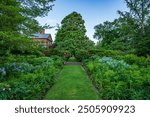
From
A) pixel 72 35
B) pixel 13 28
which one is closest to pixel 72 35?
pixel 72 35

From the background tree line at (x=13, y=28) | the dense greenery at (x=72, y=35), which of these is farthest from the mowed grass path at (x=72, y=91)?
the dense greenery at (x=72, y=35)

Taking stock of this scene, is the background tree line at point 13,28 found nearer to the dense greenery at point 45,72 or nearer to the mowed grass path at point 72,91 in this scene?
the dense greenery at point 45,72

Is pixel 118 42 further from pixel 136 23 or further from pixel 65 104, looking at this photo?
pixel 65 104

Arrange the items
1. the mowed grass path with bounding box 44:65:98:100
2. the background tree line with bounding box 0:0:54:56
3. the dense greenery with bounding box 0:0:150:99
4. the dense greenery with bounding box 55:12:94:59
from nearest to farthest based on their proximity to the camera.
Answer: the dense greenery with bounding box 0:0:150:99 < the mowed grass path with bounding box 44:65:98:100 < the background tree line with bounding box 0:0:54:56 < the dense greenery with bounding box 55:12:94:59

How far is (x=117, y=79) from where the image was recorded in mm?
11211

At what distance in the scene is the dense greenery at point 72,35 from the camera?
1528 inches

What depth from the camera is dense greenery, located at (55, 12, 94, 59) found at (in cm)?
3881

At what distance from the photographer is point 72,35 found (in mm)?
40219

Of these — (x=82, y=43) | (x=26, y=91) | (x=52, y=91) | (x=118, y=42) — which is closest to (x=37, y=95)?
(x=26, y=91)

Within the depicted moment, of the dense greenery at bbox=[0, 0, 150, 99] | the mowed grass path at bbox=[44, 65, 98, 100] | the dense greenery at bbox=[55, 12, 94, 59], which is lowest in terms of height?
the mowed grass path at bbox=[44, 65, 98, 100]

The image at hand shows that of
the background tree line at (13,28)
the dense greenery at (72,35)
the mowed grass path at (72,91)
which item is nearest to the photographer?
the mowed grass path at (72,91)

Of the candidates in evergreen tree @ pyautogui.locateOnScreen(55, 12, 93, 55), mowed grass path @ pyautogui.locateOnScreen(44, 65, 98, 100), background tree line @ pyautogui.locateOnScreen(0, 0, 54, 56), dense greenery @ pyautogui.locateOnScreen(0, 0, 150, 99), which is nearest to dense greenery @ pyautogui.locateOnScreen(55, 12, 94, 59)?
evergreen tree @ pyautogui.locateOnScreen(55, 12, 93, 55)

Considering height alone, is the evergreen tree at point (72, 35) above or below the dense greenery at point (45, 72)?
above

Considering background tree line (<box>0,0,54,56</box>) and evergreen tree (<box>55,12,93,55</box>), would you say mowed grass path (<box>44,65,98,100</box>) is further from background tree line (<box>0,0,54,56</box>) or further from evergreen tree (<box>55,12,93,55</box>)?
evergreen tree (<box>55,12,93,55</box>)
